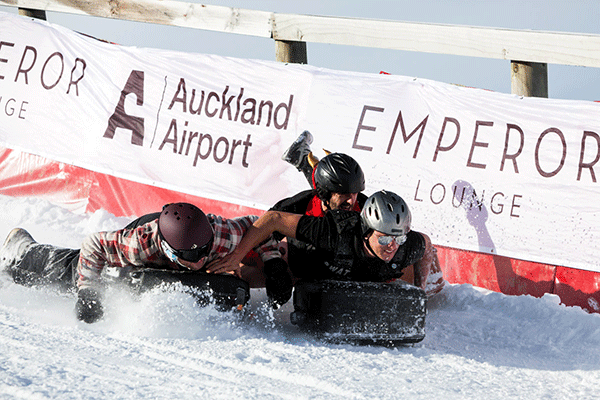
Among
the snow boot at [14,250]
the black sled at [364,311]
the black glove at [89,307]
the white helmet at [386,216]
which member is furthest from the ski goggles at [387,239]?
the snow boot at [14,250]

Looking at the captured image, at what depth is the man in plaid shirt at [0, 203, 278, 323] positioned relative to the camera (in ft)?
12.0

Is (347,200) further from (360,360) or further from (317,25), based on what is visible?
(317,25)

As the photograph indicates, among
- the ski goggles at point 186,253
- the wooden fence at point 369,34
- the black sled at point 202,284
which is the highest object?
the wooden fence at point 369,34

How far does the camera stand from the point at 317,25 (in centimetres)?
664

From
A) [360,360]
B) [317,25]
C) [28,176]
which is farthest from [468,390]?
[28,176]

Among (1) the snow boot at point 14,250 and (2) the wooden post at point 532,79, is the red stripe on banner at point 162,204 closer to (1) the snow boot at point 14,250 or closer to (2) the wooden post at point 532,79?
(2) the wooden post at point 532,79

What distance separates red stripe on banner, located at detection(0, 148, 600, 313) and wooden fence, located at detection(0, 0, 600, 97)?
1.51 m

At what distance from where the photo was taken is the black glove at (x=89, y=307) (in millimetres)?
3865

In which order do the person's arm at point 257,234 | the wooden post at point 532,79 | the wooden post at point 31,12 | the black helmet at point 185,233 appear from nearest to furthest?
the black helmet at point 185,233 → the person's arm at point 257,234 → the wooden post at point 532,79 → the wooden post at point 31,12

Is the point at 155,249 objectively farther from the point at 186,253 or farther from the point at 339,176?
the point at 339,176

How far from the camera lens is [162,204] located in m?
6.76

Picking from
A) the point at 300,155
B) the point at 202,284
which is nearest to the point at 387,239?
the point at 202,284

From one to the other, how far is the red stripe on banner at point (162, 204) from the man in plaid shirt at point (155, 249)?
1938 millimetres

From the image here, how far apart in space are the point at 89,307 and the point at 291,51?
3.83 m
